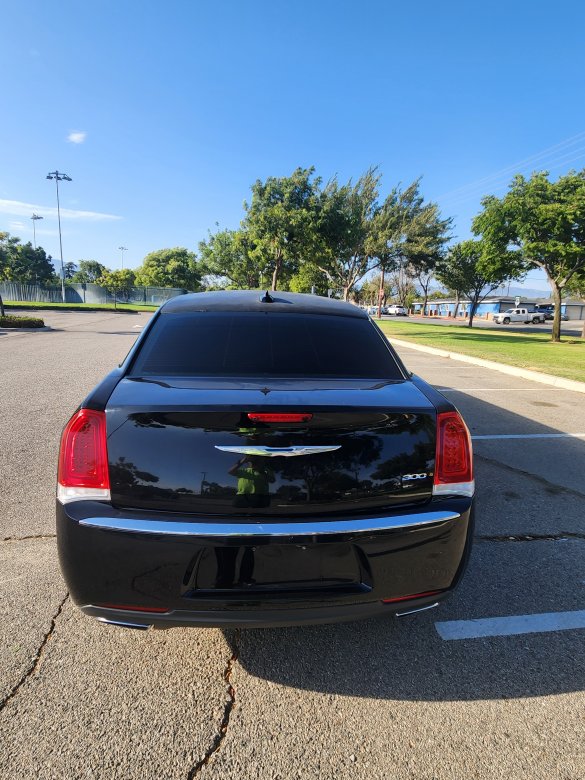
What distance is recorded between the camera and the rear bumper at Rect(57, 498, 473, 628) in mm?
1800

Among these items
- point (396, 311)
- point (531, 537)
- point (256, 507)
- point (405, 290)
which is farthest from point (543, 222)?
point (405, 290)

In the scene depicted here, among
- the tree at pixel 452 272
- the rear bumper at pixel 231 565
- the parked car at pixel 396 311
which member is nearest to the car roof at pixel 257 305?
the rear bumper at pixel 231 565

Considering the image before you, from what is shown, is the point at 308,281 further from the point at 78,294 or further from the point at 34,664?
the point at 34,664

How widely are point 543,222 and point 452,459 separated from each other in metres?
22.9

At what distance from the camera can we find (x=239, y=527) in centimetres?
181

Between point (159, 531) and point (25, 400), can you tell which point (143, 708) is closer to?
point (159, 531)

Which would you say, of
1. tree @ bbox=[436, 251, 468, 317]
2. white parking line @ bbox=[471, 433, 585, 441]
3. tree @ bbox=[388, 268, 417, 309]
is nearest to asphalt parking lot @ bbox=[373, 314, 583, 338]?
tree @ bbox=[436, 251, 468, 317]

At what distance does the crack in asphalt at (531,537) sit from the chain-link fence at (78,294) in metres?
55.1

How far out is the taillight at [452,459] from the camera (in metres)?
2.04

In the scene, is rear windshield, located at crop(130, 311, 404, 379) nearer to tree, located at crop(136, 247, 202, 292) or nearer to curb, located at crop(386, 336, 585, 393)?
curb, located at crop(386, 336, 585, 393)

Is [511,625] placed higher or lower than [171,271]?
lower

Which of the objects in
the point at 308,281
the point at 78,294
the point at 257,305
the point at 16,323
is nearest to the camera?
the point at 257,305

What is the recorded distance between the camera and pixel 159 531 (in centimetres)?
179

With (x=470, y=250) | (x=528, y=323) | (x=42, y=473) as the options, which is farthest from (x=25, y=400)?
(x=528, y=323)
